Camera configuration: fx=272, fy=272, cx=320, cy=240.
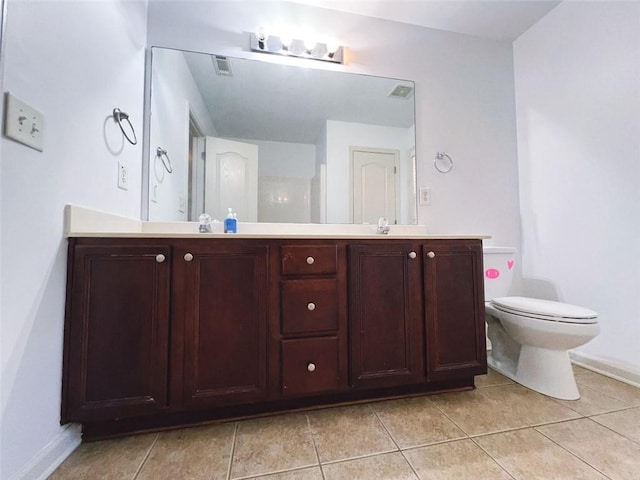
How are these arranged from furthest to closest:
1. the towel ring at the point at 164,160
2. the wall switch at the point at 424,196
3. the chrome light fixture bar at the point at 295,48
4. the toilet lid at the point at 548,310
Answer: the wall switch at the point at 424,196, the chrome light fixture bar at the point at 295,48, the towel ring at the point at 164,160, the toilet lid at the point at 548,310

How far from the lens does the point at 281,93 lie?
169cm

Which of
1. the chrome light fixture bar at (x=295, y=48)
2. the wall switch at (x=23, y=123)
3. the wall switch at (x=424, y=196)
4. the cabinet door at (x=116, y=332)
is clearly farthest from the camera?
the wall switch at (x=424, y=196)

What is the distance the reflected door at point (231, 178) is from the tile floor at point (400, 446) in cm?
104

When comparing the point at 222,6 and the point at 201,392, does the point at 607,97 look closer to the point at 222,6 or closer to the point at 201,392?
the point at 222,6

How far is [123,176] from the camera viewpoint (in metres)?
1.29

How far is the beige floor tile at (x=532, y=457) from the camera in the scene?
2.78ft

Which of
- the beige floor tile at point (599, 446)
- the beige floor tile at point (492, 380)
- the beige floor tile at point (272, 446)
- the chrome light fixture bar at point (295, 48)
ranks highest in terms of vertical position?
the chrome light fixture bar at point (295, 48)

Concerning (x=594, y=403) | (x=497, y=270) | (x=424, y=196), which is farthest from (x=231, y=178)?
(x=594, y=403)

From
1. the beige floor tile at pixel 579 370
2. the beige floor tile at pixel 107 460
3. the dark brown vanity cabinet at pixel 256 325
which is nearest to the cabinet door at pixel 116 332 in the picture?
the dark brown vanity cabinet at pixel 256 325

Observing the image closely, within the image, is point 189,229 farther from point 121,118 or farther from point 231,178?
point 121,118

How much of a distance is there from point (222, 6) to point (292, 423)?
2.25 m

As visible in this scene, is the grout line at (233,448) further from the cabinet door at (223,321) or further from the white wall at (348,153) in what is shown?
the white wall at (348,153)

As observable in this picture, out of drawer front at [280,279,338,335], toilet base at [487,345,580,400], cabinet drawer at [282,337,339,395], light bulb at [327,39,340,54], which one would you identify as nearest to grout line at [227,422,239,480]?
cabinet drawer at [282,337,339,395]

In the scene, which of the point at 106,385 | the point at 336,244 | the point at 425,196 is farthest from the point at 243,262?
the point at 425,196
